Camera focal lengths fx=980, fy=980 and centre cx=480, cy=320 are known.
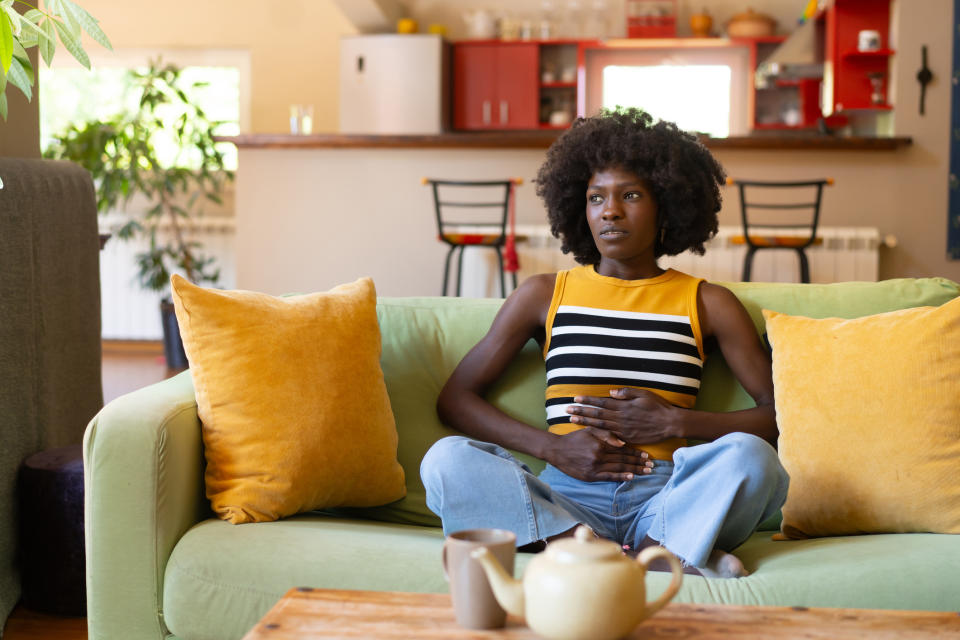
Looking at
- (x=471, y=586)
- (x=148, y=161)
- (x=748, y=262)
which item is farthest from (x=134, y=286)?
(x=471, y=586)

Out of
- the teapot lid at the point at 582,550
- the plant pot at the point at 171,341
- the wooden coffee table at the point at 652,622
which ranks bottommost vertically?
the plant pot at the point at 171,341

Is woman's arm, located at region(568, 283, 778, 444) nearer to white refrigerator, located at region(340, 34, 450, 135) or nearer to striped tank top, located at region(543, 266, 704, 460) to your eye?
striped tank top, located at region(543, 266, 704, 460)

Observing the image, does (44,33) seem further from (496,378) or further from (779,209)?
(779,209)

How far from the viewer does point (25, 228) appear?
2.15 m

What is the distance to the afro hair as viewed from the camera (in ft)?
6.09

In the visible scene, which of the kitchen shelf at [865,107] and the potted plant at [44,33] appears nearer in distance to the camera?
the potted plant at [44,33]

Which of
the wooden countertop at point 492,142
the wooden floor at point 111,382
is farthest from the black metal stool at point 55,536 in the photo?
the wooden countertop at point 492,142

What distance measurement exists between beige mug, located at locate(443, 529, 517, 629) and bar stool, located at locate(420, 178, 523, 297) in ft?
11.6

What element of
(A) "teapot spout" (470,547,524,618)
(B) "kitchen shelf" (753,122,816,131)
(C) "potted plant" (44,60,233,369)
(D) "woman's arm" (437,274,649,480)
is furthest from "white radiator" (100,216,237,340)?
(A) "teapot spout" (470,547,524,618)

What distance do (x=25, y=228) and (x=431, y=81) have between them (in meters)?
5.20

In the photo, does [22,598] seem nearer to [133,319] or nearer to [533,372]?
[533,372]

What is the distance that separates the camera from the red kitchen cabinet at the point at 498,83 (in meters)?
7.30

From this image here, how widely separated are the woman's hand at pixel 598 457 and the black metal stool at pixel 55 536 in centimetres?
106

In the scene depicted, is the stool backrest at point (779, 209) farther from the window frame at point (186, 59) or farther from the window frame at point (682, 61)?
the window frame at point (186, 59)
